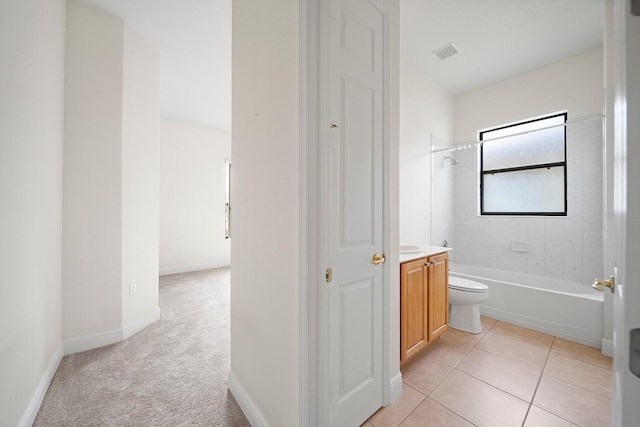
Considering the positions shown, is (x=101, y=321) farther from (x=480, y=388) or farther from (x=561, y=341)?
(x=561, y=341)

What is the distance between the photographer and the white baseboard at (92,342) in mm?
2035

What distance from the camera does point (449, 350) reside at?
6.95 feet

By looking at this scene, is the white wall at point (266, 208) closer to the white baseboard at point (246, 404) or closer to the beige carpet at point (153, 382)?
the white baseboard at point (246, 404)

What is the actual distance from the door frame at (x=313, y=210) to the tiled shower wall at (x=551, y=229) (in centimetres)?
293

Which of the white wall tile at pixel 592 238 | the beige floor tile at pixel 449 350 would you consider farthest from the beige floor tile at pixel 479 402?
the white wall tile at pixel 592 238

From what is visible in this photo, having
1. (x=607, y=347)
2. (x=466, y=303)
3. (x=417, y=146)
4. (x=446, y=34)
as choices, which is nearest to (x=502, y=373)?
(x=466, y=303)

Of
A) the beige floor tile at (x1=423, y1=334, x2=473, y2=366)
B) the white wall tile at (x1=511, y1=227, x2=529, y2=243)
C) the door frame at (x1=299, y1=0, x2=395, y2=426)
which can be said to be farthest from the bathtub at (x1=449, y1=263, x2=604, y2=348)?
the door frame at (x1=299, y1=0, x2=395, y2=426)

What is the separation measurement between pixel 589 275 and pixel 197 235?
5941mm

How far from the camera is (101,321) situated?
2.17 meters

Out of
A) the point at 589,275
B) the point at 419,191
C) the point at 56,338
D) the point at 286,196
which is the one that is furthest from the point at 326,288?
the point at 589,275

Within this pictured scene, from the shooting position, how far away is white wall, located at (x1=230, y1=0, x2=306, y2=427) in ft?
3.60

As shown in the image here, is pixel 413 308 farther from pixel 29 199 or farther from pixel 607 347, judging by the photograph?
pixel 29 199

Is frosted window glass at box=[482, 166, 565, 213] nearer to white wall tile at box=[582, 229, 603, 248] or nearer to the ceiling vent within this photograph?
white wall tile at box=[582, 229, 603, 248]

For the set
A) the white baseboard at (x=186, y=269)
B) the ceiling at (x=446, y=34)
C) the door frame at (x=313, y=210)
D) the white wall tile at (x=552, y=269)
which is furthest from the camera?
the white baseboard at (x=186, y=269)
